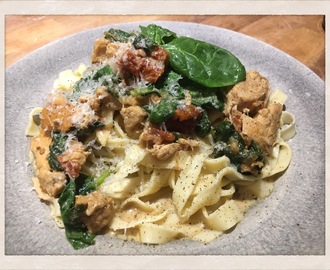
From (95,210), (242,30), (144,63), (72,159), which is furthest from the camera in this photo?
(242,30)

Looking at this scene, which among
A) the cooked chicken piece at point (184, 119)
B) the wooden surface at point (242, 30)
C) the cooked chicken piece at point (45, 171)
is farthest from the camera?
the wooden surface at point (242, 30)

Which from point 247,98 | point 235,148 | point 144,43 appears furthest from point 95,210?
point 247,98

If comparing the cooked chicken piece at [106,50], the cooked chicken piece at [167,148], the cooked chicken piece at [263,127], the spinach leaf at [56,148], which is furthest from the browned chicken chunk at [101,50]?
the cooked chicken piece at [263,127]

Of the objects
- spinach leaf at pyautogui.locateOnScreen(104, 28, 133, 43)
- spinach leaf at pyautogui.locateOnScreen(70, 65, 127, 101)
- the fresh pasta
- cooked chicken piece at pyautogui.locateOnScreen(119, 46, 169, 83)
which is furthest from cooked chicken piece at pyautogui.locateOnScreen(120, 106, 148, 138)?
spinach leaf at pyautogui.locateOnScreen(104, 28, 133, 43)

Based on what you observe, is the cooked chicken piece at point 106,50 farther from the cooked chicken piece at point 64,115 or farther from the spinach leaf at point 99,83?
the cooked chicken piece at point 64,115

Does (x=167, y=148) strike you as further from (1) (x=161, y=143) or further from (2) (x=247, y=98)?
(2) (x=247, y=98)

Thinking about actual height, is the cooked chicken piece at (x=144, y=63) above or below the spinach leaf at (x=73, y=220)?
above

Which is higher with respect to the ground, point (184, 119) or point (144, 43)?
point (144, 43)
